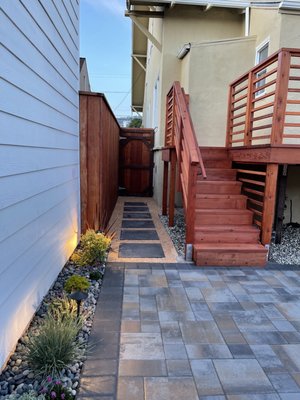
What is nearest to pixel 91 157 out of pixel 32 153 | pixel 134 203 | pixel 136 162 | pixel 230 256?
pixel 32 153

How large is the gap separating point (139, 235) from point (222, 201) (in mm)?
1555

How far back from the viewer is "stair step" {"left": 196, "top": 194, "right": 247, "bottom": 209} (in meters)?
4.82

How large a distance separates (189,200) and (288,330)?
197 cm

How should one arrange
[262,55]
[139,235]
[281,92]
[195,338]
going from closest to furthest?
[195,338] → [281,92] → [139,235] → [262,55]

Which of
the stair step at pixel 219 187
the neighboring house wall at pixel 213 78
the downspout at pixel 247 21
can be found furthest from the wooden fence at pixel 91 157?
the downspout at pixel 247 21

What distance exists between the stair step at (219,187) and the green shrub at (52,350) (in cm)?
342

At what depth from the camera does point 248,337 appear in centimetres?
243

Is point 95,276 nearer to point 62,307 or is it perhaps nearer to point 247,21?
point 62,307

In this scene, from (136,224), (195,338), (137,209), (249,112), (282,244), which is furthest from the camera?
(137,209)

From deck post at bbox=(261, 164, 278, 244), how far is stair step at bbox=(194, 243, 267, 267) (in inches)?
10.6

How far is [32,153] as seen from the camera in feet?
8.24

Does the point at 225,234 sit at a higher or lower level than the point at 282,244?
higher

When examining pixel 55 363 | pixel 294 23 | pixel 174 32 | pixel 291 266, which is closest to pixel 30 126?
pixel 55 363

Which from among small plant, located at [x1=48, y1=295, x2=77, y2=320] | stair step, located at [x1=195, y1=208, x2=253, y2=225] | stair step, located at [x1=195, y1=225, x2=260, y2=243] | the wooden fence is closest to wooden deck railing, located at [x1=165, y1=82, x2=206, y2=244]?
stair step, located at [x1=195, y1=225, x2=260, y2=243]
